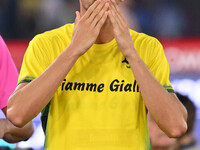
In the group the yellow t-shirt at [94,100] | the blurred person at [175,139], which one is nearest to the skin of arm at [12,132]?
the yellow t-shirt at [94,100]

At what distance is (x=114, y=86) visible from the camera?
2656mm

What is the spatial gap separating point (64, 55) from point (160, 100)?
500 millimetres

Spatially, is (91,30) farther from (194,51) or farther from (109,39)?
(194,51)

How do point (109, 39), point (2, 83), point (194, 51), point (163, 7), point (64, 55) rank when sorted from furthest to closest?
point (163, 7) < point (194, 51) < point (2, 83) < point (109, 39) < point (64, 55)

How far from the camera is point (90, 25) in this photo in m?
2.66

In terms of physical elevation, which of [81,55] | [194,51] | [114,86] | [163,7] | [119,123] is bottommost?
[119,123]

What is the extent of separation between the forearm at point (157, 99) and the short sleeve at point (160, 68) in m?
0.11

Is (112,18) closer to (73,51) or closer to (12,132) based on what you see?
(73,51)

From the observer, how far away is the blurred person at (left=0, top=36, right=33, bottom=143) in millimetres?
3002

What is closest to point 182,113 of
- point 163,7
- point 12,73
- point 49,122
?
point 49,122

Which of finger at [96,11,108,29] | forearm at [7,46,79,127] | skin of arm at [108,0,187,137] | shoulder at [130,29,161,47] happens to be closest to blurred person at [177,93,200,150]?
shoulder at [130,29,161,47]

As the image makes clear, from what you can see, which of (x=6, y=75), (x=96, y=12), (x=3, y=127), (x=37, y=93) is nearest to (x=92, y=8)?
(x=96, y=12)

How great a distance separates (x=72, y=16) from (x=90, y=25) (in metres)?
6.01

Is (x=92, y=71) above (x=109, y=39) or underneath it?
underneath
